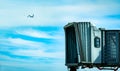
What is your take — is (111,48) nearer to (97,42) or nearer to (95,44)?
(97,42)

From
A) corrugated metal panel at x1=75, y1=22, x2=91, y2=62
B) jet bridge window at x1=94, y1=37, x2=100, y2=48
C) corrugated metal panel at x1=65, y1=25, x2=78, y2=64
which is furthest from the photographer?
corrugated metal panel at x1=65, y1=25, x2=78, y2=64

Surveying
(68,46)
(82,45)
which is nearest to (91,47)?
(82,45)

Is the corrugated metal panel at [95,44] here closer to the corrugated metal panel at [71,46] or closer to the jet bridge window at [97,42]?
the jet bridge window at [97,42]

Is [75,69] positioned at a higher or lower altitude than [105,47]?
lower

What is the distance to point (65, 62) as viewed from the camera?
41.9 m

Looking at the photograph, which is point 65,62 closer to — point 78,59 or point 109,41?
point 78,59

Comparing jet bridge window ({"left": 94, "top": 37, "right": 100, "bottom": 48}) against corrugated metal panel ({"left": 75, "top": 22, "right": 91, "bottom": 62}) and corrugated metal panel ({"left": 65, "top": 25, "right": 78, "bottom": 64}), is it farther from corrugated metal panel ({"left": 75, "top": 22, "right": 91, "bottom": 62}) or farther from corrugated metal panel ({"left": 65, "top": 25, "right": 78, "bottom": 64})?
corrugated metal panel ({"left": 65, "top": 25, "right": 78, "bottom": 64})

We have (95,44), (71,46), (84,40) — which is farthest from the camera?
(71,46)

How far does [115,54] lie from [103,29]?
9.95ft

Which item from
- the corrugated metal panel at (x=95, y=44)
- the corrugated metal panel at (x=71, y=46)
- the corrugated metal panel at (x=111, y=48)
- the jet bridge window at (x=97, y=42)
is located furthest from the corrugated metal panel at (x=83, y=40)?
the corrugated metal panel at (x=111, y=48)

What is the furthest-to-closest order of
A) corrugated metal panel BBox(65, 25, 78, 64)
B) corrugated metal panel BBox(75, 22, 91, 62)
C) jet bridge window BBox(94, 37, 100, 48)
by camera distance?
1. corrugated metal panel BBox(65, 25, 78, 64)
2. jet bridge window BBox(94, 37, 100, 48)
3. corrugated metal panel BBox(75, 22, 91, 62)

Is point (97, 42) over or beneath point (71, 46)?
over

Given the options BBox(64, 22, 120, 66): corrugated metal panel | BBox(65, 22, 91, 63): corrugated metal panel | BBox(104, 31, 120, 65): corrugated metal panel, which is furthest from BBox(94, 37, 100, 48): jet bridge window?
BBox(104, 31, 120, 65): corrugated metal panel

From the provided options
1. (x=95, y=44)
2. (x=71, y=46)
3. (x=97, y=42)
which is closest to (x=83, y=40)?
(x=95, y=44)
